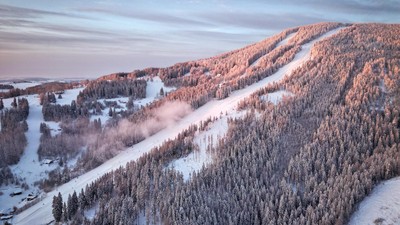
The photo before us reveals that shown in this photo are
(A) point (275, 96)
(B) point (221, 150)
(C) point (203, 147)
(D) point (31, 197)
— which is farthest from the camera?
(A) point (275, 96)

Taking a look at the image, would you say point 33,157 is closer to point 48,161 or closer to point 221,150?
point 48,161

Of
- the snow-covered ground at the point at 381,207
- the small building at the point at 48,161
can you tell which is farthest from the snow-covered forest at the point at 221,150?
the snow-covered ground at the point at 381,207

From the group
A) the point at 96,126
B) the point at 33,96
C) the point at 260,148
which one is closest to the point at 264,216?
the point at 260,148

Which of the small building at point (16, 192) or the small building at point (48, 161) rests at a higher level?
the small building at point (48, 161)

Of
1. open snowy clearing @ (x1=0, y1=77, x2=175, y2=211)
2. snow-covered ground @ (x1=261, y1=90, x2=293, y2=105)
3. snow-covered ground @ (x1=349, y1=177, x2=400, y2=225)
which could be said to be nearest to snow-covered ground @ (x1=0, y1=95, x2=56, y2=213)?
open snowy clearing @ (x1=0, y1=77, x2=175, y2=211)

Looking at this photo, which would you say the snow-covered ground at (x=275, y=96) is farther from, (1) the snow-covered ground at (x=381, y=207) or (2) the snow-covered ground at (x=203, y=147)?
(1) the snow-covered ground at (x=381, y=207)

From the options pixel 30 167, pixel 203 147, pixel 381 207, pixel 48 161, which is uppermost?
pixel 203 147

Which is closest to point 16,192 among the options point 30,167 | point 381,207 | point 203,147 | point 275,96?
point 30,167
